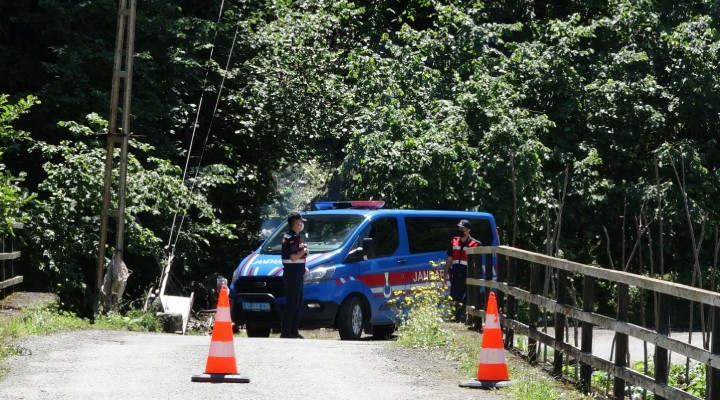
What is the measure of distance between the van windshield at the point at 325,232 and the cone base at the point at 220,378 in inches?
275

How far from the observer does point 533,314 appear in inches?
439

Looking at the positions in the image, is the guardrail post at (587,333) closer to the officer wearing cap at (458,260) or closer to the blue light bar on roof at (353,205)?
the officer wearing cap at (458,260)

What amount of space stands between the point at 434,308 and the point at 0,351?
16.1 ft

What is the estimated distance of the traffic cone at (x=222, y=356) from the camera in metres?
9.51

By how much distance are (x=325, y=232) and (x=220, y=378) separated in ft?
24.6

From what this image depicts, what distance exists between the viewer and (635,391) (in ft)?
48.1

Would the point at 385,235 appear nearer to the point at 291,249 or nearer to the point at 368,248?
the point at 368,248

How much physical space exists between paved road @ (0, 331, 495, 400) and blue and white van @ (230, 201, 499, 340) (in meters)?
2.91

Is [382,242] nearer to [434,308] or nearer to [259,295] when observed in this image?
[259,295]

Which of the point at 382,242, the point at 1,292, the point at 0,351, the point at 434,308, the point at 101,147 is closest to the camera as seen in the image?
the point at 0,351

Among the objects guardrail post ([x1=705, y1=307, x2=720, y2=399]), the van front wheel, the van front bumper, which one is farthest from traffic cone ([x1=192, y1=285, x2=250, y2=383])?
the van front wheel

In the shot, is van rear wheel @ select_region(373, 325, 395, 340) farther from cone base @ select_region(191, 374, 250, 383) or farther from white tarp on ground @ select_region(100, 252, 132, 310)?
cone base @ select_region(191, 374, 250, 383)

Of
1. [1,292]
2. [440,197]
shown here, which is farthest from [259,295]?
[440,197]

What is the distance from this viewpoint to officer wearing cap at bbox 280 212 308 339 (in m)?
15.1
